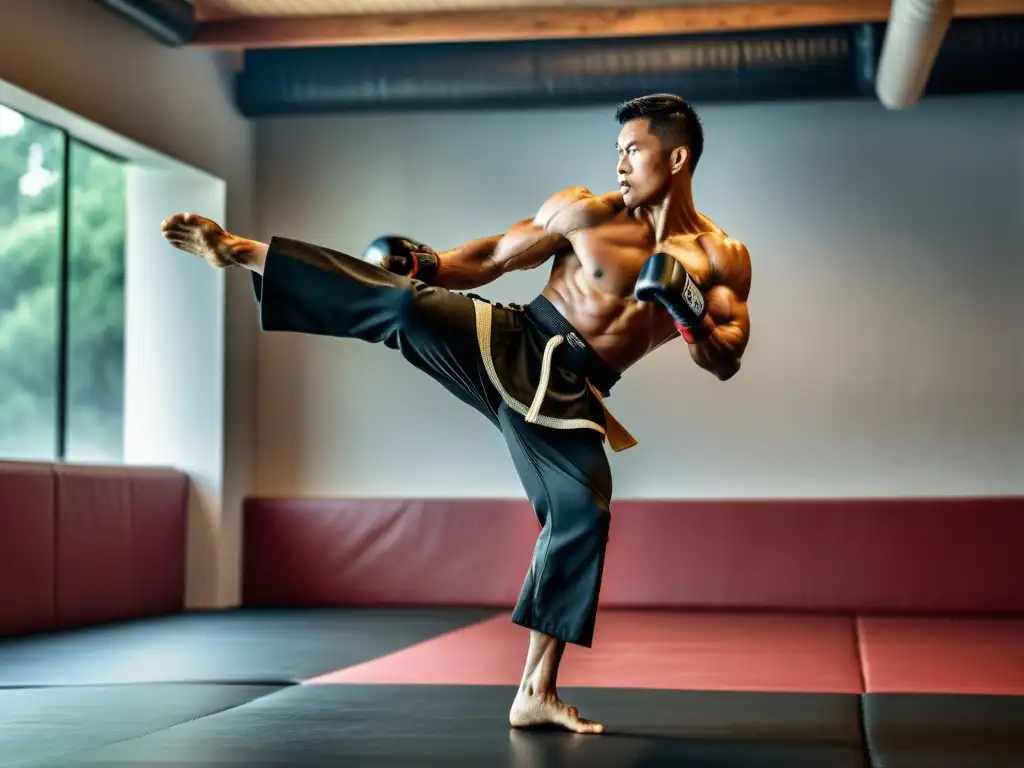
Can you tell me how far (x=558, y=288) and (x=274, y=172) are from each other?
3.98 m

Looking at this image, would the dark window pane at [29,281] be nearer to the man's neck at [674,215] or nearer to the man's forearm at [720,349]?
the man's neck at [674,215]

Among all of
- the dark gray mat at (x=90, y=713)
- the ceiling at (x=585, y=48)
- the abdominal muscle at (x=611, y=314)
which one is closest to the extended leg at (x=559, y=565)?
the abdominal muscle at (x=611, y=314)

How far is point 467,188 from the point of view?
21.3 feet

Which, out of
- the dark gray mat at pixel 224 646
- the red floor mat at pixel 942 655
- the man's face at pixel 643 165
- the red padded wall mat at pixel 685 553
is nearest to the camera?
the man's face at pixel 643 165

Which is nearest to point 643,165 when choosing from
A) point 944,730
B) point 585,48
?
point 944,730

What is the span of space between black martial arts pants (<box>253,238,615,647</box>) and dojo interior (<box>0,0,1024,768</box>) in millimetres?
2034

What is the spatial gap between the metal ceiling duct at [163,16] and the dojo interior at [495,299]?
16mm

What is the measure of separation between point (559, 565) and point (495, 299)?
144 inches

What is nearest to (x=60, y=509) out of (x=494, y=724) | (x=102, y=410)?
(x=102, y=410)

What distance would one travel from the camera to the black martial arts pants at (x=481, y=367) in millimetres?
2684

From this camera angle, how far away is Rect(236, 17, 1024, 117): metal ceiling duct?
565cm

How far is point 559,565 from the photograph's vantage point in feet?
9.11

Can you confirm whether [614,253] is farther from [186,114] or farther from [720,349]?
[186,114]

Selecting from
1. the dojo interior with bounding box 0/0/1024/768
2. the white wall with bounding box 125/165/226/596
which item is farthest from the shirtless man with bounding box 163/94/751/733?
the white wall with bounding box 125/165/226/596
